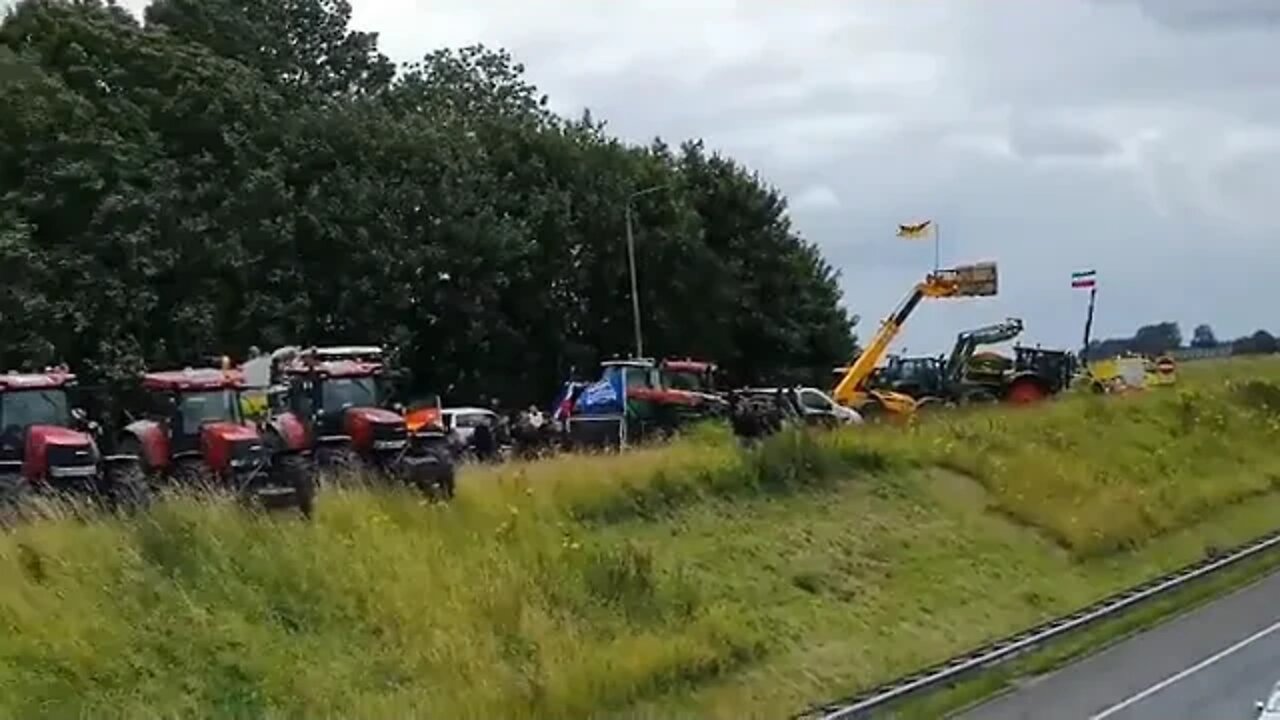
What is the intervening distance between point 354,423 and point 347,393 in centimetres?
112

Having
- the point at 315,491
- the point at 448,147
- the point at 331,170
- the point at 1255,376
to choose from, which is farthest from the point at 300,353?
the point at 1255,376

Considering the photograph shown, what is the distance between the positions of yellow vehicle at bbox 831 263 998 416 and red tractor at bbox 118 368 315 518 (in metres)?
30.9

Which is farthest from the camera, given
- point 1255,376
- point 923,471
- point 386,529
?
point 1255,376

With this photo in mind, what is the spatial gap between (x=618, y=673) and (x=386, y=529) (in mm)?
4390

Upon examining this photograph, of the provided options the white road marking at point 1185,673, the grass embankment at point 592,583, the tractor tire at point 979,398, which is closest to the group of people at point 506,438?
the grass embankment at point 592,583

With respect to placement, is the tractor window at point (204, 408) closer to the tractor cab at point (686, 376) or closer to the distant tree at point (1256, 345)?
the tractor cab at point (686, 376)

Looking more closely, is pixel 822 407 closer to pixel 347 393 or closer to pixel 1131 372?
pixel 347 393

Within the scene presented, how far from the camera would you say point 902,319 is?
210 feet

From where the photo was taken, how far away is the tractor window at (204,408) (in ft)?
102

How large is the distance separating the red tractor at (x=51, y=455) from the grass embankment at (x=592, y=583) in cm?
279

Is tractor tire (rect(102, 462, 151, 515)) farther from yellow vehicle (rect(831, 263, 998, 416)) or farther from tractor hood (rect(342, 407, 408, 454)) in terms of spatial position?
yellow vehicle (rect(831, 263, 998, 416))

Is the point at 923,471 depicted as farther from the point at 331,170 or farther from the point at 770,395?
the point at 331,170

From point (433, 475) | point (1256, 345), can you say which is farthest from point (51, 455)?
point (1256, 345)

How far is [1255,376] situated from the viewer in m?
75.4
